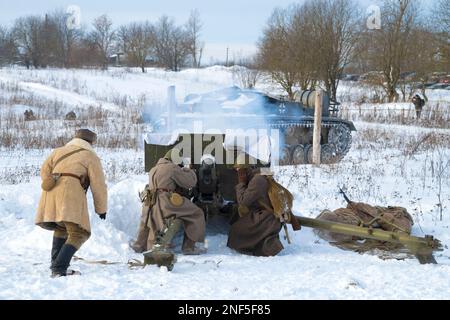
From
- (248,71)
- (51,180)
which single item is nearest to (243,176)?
(51,180)

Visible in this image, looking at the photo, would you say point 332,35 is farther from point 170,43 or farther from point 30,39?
point 30,39

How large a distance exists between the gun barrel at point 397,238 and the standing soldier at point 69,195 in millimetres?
2374

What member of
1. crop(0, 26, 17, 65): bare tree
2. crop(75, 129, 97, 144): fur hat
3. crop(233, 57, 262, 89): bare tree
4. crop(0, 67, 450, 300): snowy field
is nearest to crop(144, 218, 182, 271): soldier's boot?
crop(0, 67, 450, 300): snowy field

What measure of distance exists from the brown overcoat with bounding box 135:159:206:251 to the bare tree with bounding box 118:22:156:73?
20474mm

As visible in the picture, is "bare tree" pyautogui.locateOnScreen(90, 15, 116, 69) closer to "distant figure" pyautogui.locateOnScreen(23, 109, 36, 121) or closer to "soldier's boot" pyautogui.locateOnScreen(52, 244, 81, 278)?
"distant figure" pyautogui.locateOnScreen(23, 109, 36, 121)

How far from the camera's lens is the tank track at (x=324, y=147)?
15773 mm

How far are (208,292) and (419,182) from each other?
6074 millimetres

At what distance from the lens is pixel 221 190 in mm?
7840

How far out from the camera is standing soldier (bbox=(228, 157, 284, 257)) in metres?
6.55

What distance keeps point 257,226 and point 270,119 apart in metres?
9.52

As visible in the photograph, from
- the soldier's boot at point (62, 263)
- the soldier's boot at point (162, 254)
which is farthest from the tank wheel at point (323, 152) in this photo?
the soldier's boot at point (62, 263)

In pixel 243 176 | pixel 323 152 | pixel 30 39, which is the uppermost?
pixel 30 39
